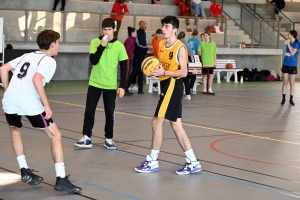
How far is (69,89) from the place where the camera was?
22.1 meters

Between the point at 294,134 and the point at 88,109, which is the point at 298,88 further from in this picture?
the point at 88,109

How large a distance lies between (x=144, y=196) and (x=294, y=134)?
19.0ft

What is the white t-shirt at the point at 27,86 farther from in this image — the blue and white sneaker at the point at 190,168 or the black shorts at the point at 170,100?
→ the blue and white sneaker at the point at 190,168

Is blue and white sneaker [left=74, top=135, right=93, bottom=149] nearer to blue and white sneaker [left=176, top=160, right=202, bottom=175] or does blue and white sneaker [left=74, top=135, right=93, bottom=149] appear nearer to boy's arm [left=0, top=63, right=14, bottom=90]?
blue and white sneaker [left=176, top=160, right=202, bottom=175]

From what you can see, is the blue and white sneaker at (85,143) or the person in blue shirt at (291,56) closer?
the blue and white sneaker at (85,143)

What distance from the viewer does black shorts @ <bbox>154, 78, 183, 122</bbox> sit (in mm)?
8453

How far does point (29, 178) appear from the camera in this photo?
7398 millimetres

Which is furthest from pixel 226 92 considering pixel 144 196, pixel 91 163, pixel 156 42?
pixel 144 196

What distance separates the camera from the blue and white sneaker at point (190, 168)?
332 inches

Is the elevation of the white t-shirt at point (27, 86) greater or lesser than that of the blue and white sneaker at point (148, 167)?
greater

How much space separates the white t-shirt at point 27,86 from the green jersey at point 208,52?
44.9ft

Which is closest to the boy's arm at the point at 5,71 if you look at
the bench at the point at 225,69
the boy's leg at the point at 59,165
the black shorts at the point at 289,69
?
the boy's leg at the point at 59,165

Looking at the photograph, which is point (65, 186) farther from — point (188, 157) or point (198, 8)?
point (198, 8)

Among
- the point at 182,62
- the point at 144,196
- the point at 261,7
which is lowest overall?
the point at 144,196
